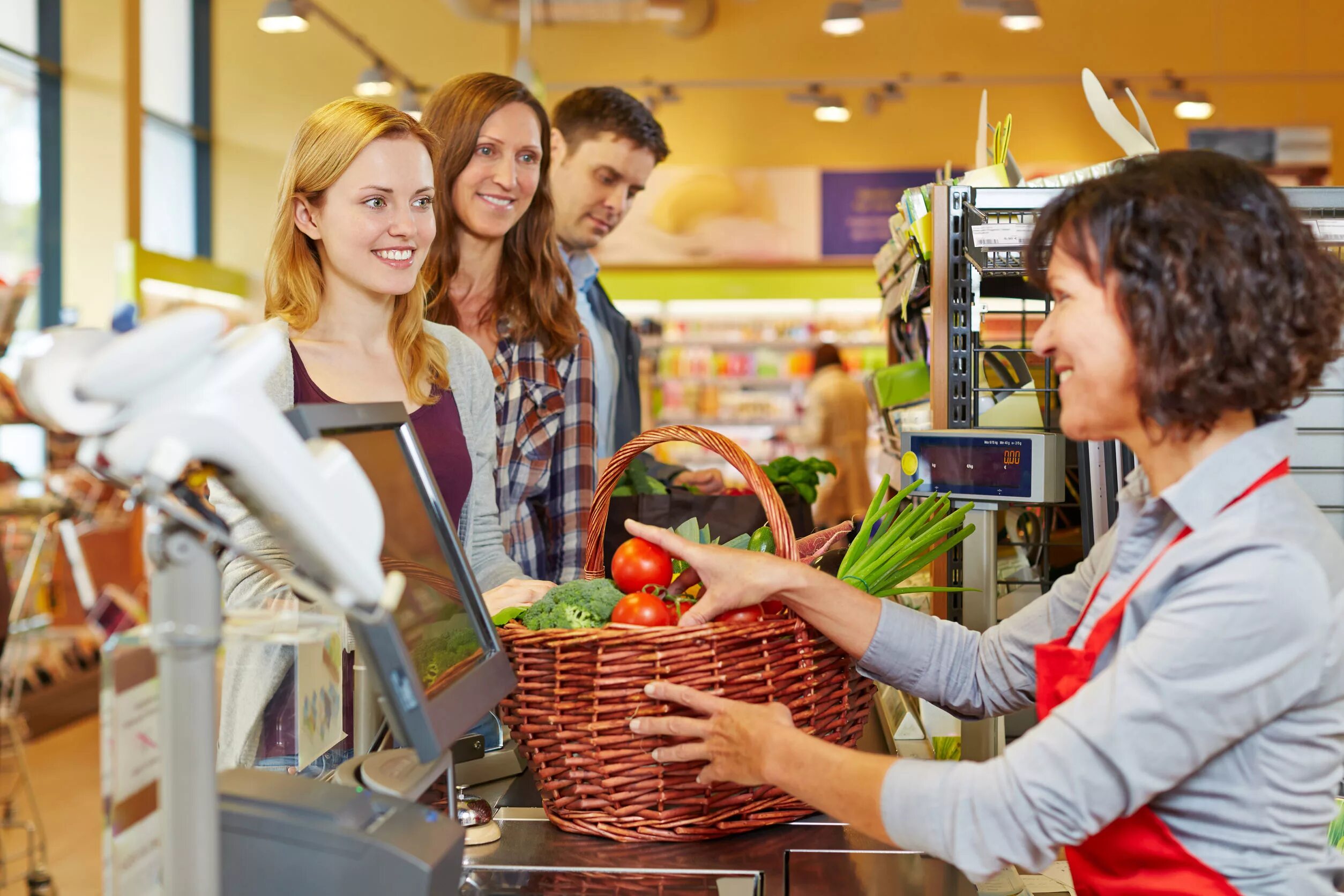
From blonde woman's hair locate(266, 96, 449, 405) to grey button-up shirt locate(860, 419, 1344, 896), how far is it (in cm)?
117

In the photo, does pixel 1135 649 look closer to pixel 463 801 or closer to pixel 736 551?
pixel 736 551

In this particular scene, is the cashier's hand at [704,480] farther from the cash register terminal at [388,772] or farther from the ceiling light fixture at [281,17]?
the ceiling light fixture at [281,17]

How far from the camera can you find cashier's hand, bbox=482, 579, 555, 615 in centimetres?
150

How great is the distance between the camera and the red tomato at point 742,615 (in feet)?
4.36

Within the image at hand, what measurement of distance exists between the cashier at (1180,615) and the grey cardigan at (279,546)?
0.60 metres

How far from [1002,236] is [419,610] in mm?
1196

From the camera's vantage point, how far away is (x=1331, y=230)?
1878 millimetres

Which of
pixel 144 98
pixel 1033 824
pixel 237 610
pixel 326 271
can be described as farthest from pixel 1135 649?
pixel 144 98

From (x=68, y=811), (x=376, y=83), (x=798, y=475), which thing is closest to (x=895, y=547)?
(x=798, y=475)

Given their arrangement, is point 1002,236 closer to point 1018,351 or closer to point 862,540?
point 1018,351

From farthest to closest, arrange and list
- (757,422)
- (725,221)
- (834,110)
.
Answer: (725,221) → (757,422) → (834,110)

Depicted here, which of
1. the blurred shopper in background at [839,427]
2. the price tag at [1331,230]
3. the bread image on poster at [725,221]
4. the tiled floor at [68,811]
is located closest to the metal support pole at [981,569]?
the price tag at [1331,230]

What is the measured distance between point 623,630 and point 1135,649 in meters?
0.50

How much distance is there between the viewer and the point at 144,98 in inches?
399
